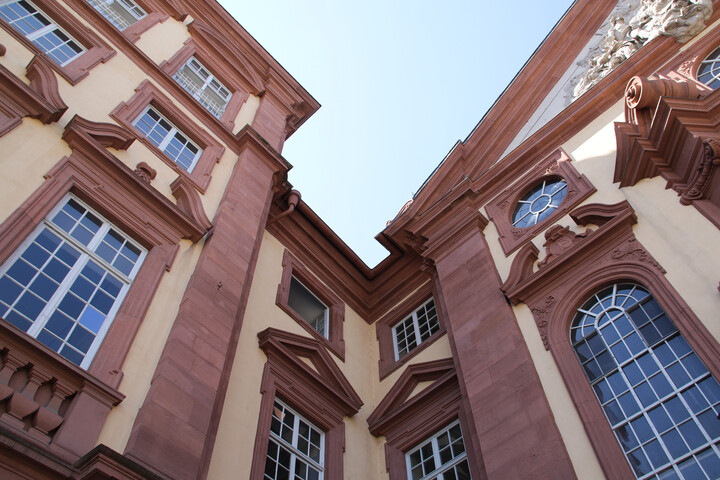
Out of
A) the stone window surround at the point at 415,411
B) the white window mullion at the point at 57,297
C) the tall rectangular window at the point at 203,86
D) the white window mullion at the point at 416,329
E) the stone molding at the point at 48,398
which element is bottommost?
the stone molding at the point at 48,398

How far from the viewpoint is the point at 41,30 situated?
1245cm

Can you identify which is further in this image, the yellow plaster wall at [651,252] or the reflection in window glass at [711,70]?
the reflection in window glass at [711,70]

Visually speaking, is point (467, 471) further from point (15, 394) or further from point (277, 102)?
point (277, 102)

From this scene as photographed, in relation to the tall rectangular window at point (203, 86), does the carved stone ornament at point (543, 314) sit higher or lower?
lower

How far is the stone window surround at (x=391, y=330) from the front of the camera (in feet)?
47.9

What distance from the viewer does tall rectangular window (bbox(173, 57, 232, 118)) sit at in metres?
16.2

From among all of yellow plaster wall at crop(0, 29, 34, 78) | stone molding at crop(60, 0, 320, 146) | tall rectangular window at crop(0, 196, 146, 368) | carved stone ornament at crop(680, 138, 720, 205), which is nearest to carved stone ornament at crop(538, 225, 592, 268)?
carved stone ornament at crop(680, 138, 720, 205)

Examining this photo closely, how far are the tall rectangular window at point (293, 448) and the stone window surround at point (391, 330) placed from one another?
125 inches

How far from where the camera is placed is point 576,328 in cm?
1079

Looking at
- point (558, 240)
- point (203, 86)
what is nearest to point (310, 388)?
point (558, 240)

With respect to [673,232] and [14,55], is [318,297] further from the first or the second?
[673,232]

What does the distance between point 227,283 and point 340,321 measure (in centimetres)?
531

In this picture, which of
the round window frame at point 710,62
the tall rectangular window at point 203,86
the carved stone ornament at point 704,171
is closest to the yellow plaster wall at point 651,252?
the carved stone ornament at point 704,171

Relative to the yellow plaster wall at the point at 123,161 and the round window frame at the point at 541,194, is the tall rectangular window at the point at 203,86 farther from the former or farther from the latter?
the round window frame at the point at 541,194
